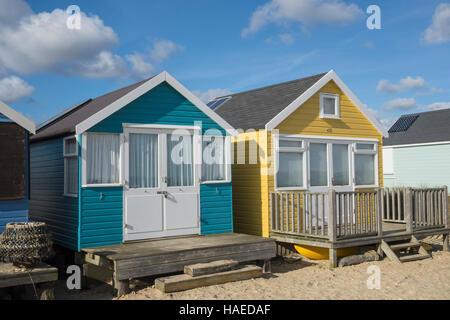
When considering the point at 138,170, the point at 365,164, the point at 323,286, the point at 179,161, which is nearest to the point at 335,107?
the point at 365,164

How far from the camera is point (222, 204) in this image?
10539 mm

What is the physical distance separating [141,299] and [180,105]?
4222 mm

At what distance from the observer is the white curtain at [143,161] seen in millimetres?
9383

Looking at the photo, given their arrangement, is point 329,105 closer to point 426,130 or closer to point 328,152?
point 328,152

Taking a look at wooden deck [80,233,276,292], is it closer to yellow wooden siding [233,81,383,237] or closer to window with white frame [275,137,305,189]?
yellow wooden siding [233,81,383,237]

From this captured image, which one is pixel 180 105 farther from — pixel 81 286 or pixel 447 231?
pixel 447 231

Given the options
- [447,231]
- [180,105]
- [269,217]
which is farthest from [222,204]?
[447,231]

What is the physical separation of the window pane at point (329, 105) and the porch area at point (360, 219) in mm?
2475

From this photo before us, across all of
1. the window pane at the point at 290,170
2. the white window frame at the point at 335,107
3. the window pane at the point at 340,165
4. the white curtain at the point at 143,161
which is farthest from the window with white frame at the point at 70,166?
the window pane at the point at 340,165

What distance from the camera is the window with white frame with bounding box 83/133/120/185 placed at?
8.89 meters

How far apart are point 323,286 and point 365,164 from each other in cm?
578

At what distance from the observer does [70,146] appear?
30.8ft

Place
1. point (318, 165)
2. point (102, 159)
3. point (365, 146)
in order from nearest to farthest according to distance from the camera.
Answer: point (102, 159) < point (318, 165) < point (365, 146)
